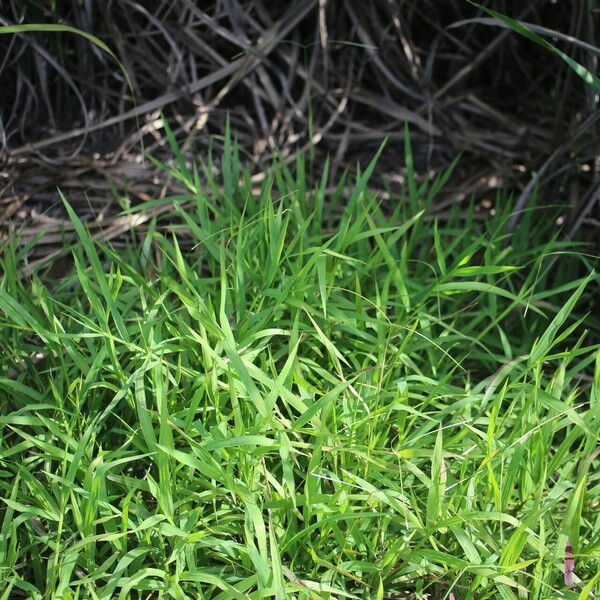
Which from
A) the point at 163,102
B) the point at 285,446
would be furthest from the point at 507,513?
the point at 163,102

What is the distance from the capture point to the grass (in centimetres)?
99

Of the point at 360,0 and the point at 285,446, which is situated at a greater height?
the point at 360,0

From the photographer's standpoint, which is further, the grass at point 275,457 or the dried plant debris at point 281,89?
the dried plant debris at point 281,89

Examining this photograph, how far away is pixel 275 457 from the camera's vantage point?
1.12 meters

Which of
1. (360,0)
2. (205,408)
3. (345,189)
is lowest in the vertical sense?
(345,189)

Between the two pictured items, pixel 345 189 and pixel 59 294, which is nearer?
pixel 59 294

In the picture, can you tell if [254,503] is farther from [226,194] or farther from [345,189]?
[345,189]

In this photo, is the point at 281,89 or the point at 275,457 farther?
the point at 281,89

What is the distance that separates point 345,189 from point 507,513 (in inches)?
35.1

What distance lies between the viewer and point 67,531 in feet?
3.44

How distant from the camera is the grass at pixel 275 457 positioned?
3.23 ft

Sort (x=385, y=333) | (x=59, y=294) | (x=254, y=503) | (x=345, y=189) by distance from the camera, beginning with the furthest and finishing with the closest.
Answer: (x=345, y=189)
(x=59, y=294)
(x=385, y=333)
(x=254, y=503)

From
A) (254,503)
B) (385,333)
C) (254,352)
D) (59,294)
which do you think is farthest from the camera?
(59,294)

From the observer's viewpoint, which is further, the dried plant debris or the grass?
the dried plant debris
